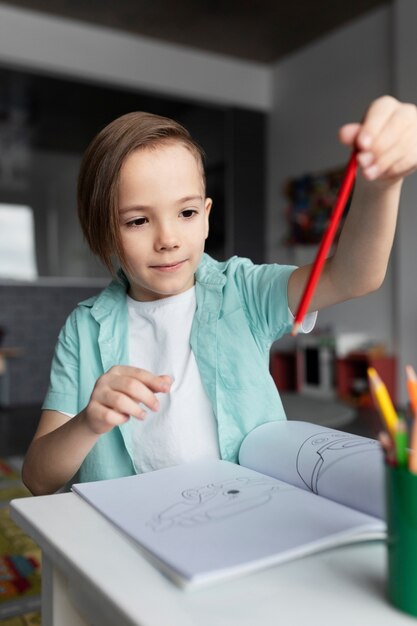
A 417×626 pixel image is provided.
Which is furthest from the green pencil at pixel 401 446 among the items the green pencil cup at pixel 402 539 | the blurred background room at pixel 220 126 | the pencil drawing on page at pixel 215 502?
the blurred background room at pixel 220 126

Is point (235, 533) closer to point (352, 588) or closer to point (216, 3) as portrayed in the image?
point (352, 588)

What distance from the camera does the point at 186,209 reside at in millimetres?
687

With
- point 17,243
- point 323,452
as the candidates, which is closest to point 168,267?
point 323,452

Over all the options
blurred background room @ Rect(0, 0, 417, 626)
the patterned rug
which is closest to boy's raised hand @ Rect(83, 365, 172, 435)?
the patterned rug

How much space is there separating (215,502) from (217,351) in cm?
28

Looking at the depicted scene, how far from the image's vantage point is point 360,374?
3.74 m

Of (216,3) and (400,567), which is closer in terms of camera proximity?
(400,567)

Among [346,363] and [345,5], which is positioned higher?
[345,5]

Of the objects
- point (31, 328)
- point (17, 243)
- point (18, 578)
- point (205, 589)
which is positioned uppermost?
point (17, 243)

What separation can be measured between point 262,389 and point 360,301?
3.24 meters

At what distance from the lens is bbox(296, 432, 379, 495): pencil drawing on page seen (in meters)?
0.53

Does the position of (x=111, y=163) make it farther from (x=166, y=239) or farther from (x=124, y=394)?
(x=124, y=394)

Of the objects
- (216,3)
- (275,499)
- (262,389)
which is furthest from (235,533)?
(216,3)

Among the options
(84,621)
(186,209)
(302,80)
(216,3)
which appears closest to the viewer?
(84,621)
